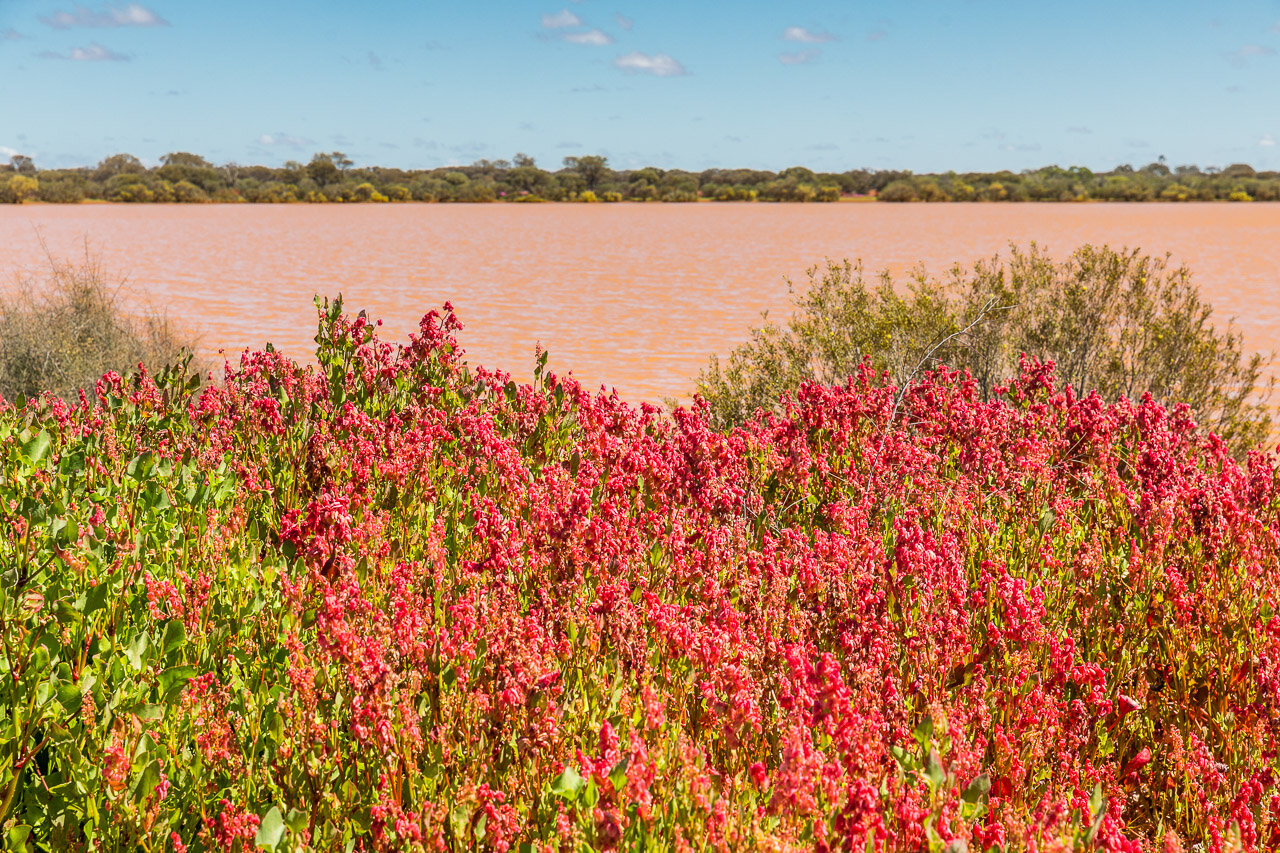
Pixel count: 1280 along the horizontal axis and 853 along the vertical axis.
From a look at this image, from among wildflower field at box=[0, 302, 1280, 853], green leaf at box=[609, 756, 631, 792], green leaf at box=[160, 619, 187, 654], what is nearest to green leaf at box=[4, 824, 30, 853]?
wildflower field at box=[0, 302, 1280, 853]

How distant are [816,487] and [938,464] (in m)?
0.71

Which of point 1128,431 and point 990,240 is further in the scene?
point 990,240

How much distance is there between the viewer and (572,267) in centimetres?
2906

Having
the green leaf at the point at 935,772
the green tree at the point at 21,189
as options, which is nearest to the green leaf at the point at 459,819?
the green leaf at the point at 935,772

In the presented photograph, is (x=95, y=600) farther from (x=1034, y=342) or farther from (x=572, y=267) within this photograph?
(x=572, y=267)

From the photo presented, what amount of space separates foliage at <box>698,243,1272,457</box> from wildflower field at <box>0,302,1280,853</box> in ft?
8.54

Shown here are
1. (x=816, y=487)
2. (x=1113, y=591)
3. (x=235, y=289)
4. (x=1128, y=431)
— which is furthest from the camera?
(x=235, y=289)

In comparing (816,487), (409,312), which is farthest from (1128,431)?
(409,312)

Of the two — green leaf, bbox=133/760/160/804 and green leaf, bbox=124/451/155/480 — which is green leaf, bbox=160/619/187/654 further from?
green leaf, bbox=124/451/155/480

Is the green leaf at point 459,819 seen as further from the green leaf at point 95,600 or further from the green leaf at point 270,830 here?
the green leaf at point 95,600

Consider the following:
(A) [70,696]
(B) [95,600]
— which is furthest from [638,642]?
(B) [95,600]

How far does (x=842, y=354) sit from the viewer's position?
835 cm

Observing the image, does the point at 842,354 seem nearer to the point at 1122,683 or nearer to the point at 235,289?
the point at 1122,683

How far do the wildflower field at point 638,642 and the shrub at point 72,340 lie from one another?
4.28m
